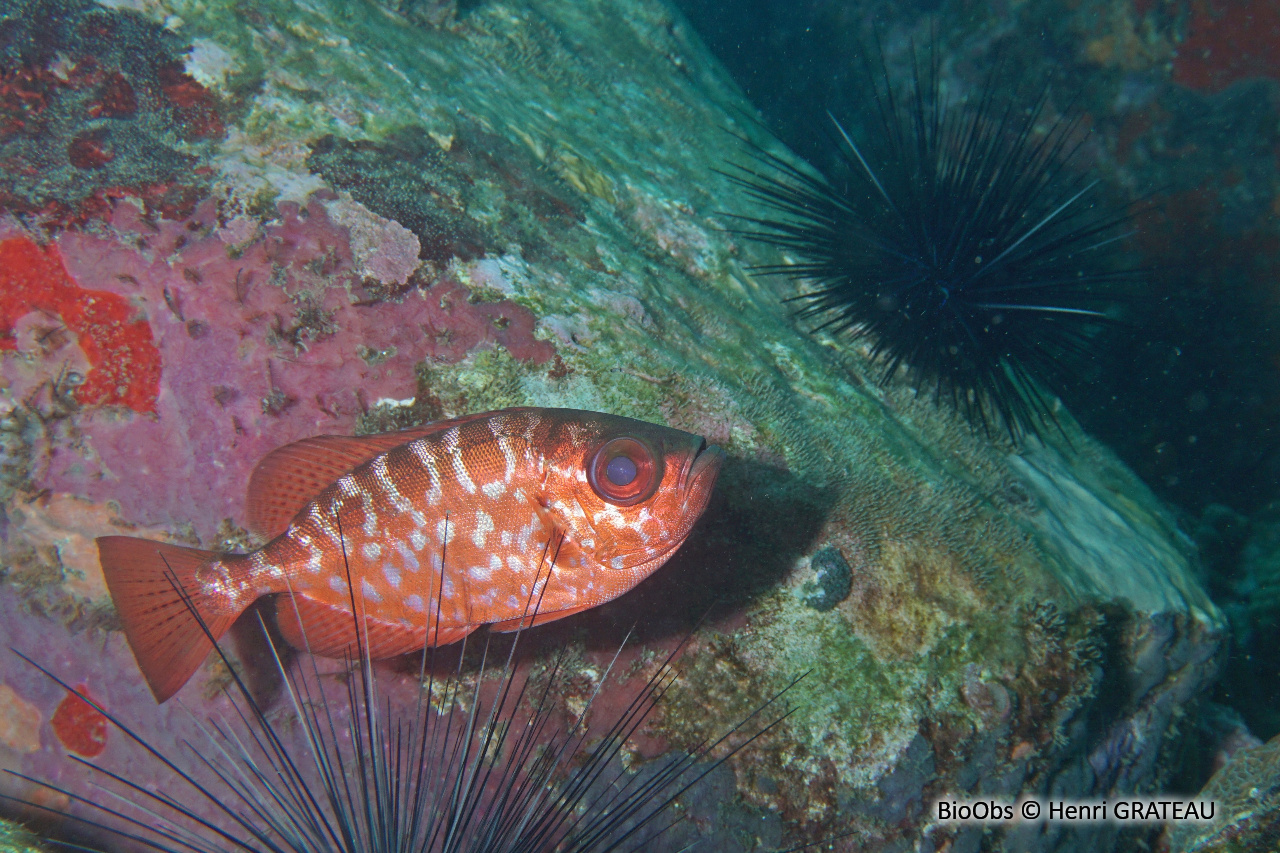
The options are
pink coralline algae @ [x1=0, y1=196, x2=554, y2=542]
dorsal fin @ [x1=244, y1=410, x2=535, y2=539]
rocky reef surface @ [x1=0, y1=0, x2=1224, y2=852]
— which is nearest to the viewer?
dorsal fin @ [x1=244, y1=410, x2=535, y2=539]

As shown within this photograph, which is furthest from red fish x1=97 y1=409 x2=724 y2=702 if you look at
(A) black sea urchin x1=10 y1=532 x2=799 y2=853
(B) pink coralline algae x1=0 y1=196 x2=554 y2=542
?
(B) pink coralline algae x1=0 y1=196 x2=554 y2=542

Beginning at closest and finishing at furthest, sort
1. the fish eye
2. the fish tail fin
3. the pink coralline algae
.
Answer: the fish eye < the fish tail fin < the pink coralline algae

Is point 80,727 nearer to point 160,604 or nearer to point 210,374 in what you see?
point 160,604

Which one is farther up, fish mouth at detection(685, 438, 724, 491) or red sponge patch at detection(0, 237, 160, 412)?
fish mouth at detection(685, 438, 724, 491)

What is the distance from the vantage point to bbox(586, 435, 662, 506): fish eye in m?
2.00

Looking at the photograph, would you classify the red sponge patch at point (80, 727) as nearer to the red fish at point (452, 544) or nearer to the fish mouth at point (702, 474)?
the red fish at point (452, 544)

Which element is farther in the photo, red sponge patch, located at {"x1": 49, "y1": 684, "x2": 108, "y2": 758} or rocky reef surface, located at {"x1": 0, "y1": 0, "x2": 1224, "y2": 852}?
red sponge patch, located at {"x1": 49, "y1": 684, "x2": 108, "y2": 758}

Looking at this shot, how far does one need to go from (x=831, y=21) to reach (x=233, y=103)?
9.83 m

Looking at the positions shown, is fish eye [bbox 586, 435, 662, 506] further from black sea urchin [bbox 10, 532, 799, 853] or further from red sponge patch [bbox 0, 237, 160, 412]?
red sponge patch [bbox 0, 237, 160, 412]

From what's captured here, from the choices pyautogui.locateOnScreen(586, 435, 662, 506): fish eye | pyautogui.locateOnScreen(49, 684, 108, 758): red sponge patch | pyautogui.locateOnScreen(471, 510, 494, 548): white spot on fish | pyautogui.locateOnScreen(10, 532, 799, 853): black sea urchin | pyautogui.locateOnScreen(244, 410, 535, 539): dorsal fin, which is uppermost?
pyautogui.locateOnScreen(586, 435, 662, 506): fish eye

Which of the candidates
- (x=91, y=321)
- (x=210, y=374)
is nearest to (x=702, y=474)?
(x=210, y=374)

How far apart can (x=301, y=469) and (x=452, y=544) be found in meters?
0.84

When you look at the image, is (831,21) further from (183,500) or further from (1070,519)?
(183,500)

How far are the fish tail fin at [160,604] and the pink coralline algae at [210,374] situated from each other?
1.94 feet
